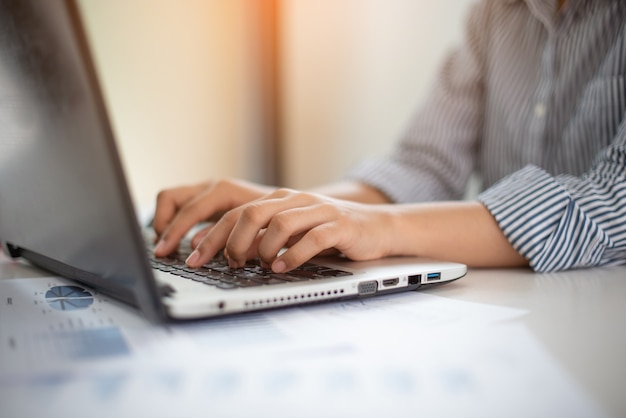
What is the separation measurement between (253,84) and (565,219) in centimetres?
197

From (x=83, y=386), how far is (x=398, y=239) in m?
0.38

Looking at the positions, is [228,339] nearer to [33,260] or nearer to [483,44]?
[33,260]

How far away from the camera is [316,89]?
2273 millimetres

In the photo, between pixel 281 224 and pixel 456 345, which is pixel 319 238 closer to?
pixel 281 224

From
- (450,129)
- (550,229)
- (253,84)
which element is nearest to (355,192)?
(450,129)

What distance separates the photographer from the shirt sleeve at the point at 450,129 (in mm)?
1100

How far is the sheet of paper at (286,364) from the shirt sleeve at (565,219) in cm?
18

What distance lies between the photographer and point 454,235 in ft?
2.19

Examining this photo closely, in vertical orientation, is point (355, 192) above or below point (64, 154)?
below

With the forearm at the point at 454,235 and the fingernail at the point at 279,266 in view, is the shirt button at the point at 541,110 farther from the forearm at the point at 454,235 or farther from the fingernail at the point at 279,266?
the fingernail at the point at 279,266

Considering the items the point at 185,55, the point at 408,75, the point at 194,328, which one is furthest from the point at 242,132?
the point at 194,328

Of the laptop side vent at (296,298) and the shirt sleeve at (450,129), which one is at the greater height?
the laptop side vent at (296,298)

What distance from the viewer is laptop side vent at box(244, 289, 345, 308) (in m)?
0.45

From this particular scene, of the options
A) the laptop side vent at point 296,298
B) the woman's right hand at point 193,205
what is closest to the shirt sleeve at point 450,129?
the woman's right hand at point 193,205
